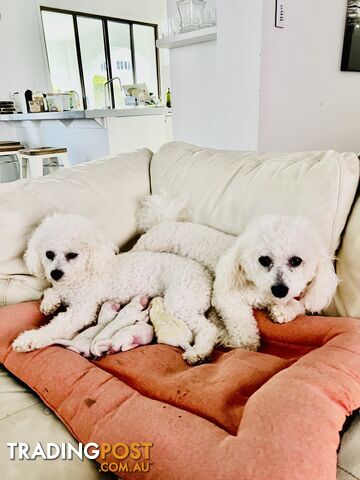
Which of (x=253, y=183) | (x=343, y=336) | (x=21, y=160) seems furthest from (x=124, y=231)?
(x=21, y=160)

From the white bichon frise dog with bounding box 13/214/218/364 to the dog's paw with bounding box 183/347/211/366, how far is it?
0.14 feet

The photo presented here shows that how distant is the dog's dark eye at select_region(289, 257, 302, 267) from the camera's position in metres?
0.96

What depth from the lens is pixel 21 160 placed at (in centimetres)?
376

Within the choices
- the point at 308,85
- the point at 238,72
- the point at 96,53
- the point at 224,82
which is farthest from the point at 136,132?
the point at 96,53

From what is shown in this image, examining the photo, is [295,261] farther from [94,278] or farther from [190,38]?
[190,38]

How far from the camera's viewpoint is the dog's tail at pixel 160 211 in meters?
A: 1.36

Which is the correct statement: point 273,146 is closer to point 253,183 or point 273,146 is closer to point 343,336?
point 253,183

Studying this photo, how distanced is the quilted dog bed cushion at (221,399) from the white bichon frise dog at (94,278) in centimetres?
13

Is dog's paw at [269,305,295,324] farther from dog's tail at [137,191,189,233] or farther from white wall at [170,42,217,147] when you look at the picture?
white wall at [170,42,217,147]

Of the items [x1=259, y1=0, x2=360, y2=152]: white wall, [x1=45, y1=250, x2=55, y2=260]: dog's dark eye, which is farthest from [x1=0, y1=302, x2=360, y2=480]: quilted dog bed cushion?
[x1=259, y1=0, x2=360, y2=152]: white wall

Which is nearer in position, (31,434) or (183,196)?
(31,434)

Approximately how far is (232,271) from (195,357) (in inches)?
10.2

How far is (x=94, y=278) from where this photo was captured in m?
1.19

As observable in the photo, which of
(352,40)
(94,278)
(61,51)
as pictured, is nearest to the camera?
(94,278)
